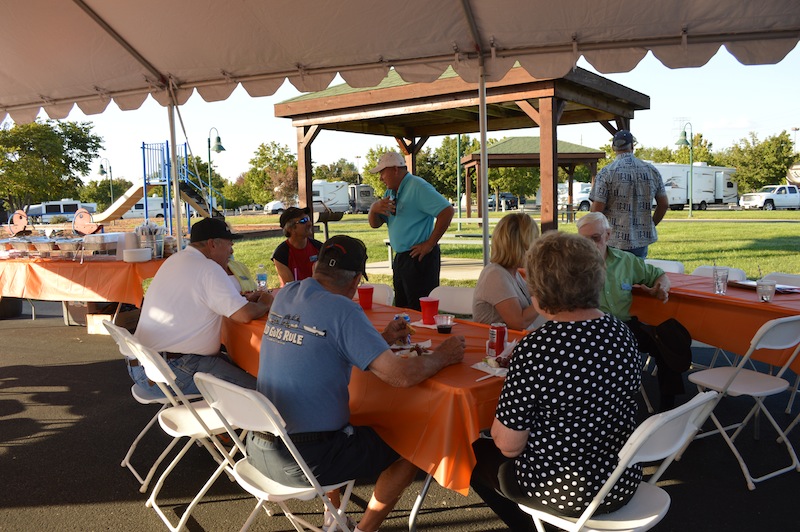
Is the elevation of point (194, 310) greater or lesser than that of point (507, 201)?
lesser

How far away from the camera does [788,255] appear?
11734 millimetres

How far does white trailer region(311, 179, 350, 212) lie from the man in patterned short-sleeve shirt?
41579mm

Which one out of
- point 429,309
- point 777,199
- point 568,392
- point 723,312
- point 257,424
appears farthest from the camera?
point 777,199

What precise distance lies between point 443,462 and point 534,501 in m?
0.32

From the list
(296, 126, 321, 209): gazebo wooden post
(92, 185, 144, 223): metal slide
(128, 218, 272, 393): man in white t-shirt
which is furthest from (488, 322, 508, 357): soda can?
(92, 185, 144, 223): metal slide

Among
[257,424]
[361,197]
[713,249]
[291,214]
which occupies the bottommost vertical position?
[713,249]

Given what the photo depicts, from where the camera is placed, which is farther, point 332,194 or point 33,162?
point 332,194

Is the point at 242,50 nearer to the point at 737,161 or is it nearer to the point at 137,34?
the point at 137,34

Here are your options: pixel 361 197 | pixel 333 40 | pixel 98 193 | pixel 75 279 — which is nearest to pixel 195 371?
pixel 333 40

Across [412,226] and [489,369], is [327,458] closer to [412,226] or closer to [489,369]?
[489,369]

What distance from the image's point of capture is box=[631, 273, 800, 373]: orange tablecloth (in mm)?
3309

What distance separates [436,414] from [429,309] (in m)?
1.02

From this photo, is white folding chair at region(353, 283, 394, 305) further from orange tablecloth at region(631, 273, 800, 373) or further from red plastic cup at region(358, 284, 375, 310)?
orange tablecloth at region(631, 273, 800, 373)

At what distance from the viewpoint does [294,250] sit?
454 cm
